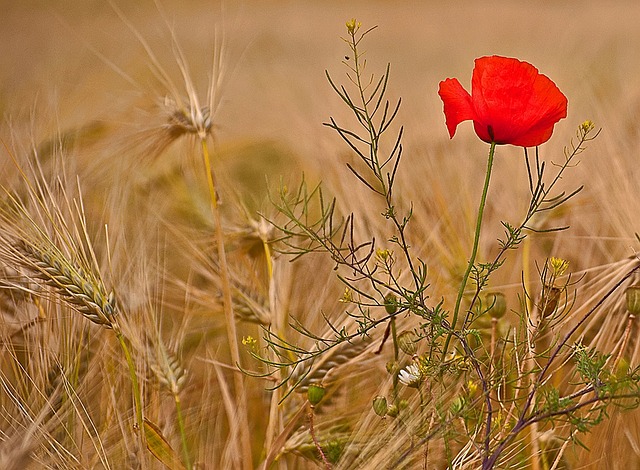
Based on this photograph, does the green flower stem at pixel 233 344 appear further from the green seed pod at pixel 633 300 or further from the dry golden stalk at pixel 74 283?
the green seed pod at pixel 633 300

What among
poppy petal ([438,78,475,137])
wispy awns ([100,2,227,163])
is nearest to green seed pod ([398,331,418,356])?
poppy petal ([438,78,475,137])

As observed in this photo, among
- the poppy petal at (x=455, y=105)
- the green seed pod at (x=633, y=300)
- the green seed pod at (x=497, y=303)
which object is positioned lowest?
the green seed pod at (x=497, y=303)

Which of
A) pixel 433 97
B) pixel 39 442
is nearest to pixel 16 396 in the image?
pixel 39 442

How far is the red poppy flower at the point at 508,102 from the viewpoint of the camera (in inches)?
13.1

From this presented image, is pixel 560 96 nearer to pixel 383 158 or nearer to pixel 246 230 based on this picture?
pixel 246 230

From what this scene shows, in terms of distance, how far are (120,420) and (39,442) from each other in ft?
0.16

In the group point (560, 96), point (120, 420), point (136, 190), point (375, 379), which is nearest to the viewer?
point (560, 96)

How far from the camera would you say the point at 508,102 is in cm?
33

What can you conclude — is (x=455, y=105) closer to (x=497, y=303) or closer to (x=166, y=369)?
(x=497, y=303)

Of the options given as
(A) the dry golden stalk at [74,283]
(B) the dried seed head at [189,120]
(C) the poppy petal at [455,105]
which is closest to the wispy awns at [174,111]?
(B) the dried seed head at [189,120]

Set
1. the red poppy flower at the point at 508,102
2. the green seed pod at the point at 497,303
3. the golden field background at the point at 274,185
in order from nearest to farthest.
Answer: the red poppy flower at the point at 508,102 → the green seed pod at the point at 497,303 → the golden field background at the point at 274,185

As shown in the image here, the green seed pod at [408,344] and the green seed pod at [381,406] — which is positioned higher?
the green seed pod at [408,344]

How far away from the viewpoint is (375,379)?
1.81ft

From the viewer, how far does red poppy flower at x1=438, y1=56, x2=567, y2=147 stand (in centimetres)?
33
